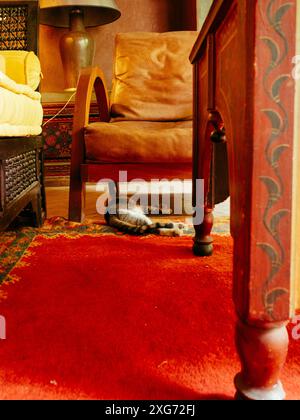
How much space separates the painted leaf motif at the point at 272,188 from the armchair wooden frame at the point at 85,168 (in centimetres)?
129

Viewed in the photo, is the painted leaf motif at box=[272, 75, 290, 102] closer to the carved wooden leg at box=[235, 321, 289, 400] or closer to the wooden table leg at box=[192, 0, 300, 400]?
the wooden table leg at box=[192, 0, 300, 400]

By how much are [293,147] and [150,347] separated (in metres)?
0.42

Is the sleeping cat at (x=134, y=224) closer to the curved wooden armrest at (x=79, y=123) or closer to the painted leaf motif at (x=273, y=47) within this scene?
the curved wooden armrest at (x=79, y=123)

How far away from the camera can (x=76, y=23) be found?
3.01 meters

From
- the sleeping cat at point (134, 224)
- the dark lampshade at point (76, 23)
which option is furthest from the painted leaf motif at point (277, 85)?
the dark lampshade at point (76, 23)

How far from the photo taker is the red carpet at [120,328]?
627 mm

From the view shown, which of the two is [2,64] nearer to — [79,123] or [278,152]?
[79,123]

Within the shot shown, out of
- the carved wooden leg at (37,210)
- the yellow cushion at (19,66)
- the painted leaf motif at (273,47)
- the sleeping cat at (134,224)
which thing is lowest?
the sleeping cat at (134,224)

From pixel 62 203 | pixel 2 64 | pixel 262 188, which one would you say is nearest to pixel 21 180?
pixel 2 64

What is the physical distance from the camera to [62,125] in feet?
10.5

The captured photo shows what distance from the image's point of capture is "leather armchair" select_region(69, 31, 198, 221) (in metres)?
1.75

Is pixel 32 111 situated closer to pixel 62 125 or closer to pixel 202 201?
pixel 202 201

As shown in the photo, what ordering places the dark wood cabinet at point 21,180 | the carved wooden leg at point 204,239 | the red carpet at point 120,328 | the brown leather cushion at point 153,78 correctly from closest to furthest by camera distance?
the red carpet at point 120,328 → the dark wood cabinet at point 21,180 → the carved wooden leg at point 204,239 → the brown leather cushion at point 153,78

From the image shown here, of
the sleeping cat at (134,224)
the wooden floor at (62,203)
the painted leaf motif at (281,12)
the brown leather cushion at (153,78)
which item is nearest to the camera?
the painted leaf motif at (281,12)
